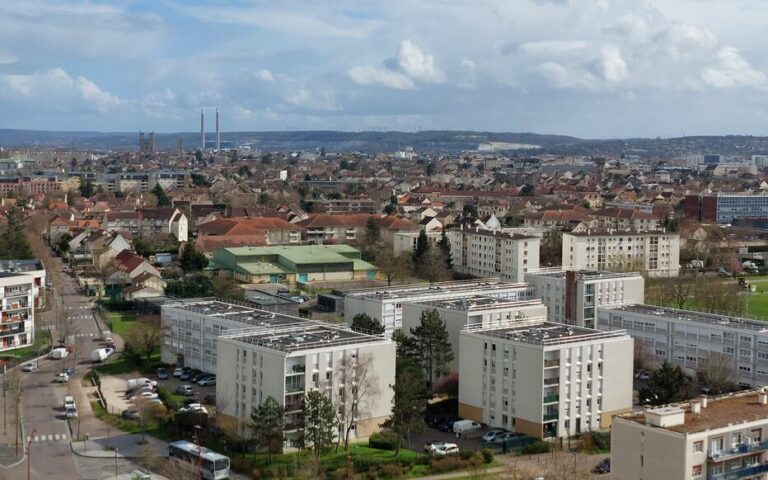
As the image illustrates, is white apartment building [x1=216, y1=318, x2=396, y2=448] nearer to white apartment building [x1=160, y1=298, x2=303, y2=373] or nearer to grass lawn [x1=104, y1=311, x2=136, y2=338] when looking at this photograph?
white apartment building [x1=160, y1=298, x2=303, y2=373]

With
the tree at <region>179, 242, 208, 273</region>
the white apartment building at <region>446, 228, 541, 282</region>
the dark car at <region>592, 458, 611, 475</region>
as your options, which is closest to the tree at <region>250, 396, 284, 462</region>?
the dark car at <region>592, 458, 611, 475</region>

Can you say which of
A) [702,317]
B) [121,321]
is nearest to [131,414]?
[121,321]

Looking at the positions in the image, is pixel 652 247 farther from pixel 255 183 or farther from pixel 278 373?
pixel 255 183

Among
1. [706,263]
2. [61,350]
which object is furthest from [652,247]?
[61,350]

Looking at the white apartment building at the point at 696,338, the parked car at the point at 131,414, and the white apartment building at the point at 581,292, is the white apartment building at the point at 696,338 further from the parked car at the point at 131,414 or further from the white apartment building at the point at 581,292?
the parked car at the point at 131,414

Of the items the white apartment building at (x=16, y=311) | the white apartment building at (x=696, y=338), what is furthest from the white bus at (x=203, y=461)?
the white apartment building at (x=696, y=338)

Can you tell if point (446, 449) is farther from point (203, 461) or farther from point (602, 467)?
point (203, 461)
